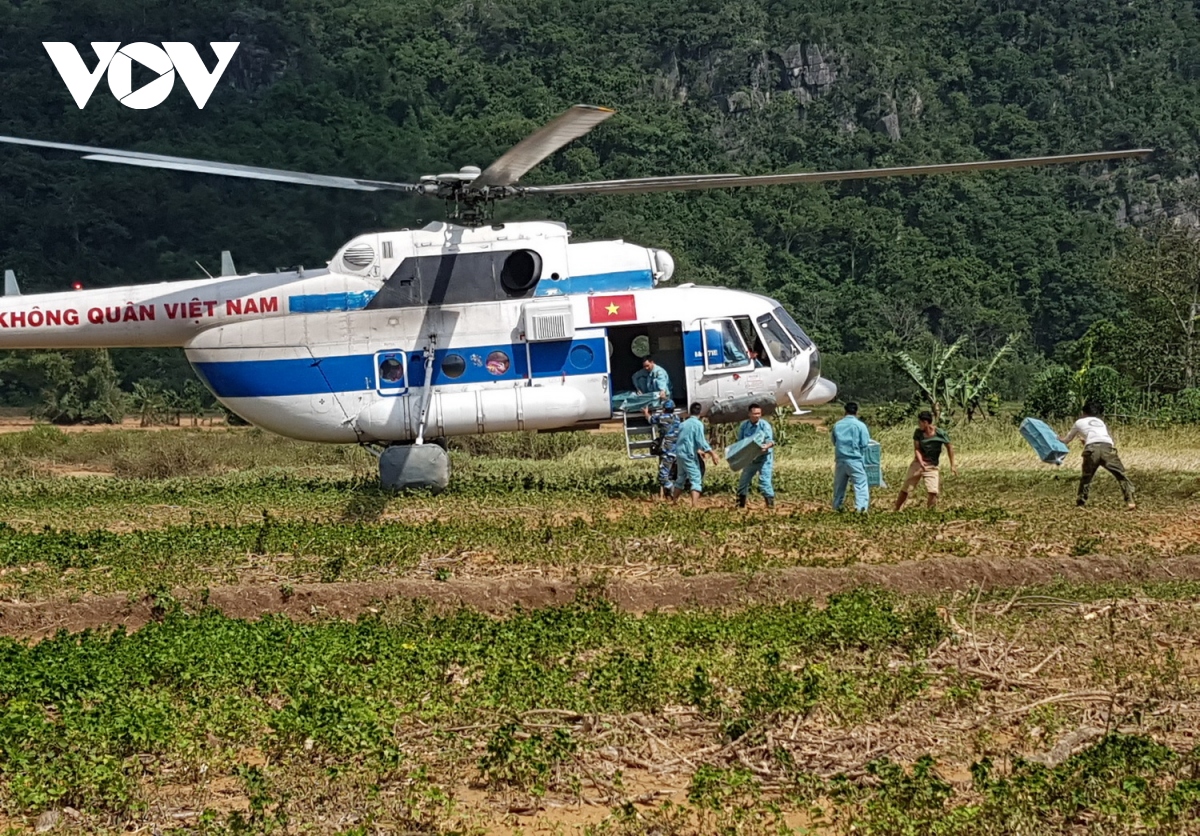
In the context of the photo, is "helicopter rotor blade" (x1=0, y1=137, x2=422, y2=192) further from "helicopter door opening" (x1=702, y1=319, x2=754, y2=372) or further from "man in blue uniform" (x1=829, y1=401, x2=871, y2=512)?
"man in blue uniform" (x1=829, y1=401, x2=871, y2=512)

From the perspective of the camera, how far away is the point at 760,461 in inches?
663

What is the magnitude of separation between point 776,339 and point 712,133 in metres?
60.3

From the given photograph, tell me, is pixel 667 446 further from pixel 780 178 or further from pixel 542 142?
pixel 542 142

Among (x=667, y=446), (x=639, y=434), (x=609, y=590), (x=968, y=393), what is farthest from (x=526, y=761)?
(x=968, y=393)

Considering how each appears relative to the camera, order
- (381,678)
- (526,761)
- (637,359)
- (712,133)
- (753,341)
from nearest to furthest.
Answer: (526,761)
(381,678)
(753,341)
(637,359)
(712,133)

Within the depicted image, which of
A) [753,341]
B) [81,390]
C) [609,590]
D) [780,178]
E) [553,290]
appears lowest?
[81,390]

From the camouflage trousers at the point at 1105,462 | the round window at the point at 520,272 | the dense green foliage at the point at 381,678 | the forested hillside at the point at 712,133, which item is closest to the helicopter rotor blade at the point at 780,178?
the round window at the point at 520,272

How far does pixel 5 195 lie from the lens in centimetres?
6072

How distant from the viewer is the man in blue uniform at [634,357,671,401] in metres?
17.9

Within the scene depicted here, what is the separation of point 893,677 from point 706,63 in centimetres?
7524

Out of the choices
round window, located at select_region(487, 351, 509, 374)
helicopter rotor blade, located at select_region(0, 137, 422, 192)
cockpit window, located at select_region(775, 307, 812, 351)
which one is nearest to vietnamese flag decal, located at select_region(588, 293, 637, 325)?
round window, located at select_region(487, 351, 509, 374)

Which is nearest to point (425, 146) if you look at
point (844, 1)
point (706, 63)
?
point (706, 63)

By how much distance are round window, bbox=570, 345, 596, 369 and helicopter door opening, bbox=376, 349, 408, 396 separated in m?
1.89

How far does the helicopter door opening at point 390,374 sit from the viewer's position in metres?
17.9
